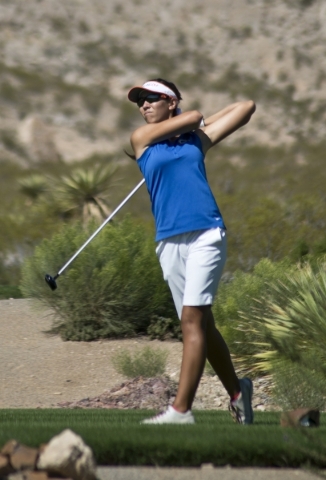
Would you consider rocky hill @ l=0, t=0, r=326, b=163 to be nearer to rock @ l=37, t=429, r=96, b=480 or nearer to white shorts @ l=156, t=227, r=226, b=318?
white shorts @ l=156, t=227, r=226, b=318

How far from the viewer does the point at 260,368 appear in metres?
10.5

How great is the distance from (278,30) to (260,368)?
53.5 m

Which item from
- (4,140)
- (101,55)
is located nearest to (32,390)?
(4,140)

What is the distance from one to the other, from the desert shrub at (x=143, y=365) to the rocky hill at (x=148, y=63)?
43.3 meters

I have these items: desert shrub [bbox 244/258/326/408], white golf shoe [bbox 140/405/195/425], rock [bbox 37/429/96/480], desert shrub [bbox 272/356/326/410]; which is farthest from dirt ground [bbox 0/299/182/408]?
rock [bbox 37/429/96/480]

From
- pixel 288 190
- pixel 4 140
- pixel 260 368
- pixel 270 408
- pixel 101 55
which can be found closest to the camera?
pixel 270 408

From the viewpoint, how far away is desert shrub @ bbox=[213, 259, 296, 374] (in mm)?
10859

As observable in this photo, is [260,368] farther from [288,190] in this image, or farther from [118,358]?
[288,190]

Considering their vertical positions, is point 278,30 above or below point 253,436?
above

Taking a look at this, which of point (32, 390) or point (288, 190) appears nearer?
point (32, 390)

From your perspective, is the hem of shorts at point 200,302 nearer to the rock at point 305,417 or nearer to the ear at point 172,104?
the rock at point 305,417

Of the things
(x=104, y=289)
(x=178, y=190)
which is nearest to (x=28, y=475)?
(x=178, y=190)

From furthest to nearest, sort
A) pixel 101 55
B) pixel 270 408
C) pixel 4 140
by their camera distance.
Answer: pixel 101 55 < pixel 4 140 < pixel 270 408

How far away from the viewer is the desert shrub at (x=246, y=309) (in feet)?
35.6
